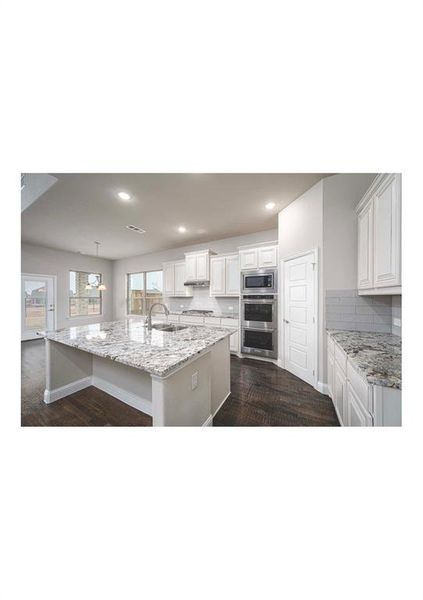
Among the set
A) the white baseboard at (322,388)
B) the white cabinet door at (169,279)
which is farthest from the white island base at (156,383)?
the white cabinet door at (169,279)

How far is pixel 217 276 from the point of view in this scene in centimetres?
401

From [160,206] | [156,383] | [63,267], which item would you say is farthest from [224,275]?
[63,267]

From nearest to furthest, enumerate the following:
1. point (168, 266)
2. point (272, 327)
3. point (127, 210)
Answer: point (127, 210) → point (272, 327) → point (168, 266)

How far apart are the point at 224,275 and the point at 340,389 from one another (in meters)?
2.78

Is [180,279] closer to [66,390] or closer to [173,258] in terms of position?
[173,258]

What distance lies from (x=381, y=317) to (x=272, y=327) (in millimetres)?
1377

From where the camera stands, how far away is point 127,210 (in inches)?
110

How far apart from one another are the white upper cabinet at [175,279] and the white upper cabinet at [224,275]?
0.85 metres

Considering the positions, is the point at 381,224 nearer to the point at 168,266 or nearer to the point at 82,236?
the point at 168,266

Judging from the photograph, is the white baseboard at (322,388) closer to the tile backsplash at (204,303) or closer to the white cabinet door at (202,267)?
the tile backsplash at (204,303)

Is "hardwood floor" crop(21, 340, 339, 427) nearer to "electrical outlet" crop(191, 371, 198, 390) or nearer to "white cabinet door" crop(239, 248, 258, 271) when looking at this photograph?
"electrical outlet" crop(191, 371, 198, 390)

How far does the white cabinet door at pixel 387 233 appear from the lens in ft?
3.98
